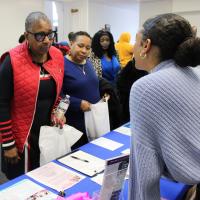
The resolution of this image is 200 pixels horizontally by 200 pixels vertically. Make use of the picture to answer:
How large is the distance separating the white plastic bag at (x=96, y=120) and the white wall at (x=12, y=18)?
4767 millimetres

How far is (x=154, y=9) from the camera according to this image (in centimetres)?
795

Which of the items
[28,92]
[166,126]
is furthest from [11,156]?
[166,126]

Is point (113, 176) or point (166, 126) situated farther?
point (113, 176)

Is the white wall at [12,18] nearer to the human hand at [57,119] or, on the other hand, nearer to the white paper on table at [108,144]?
the human hand at [57,119]

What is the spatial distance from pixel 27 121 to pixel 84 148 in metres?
0.39

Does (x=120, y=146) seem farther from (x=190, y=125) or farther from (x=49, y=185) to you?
(x=190, y=125)

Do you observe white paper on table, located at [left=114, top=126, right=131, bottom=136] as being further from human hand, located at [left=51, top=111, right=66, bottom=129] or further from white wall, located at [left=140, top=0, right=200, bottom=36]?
white wall, located at [left=140, top=0, right=200, bottom=36]

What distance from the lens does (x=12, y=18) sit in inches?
242

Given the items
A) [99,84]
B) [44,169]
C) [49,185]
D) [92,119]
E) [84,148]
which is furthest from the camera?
[99,84]

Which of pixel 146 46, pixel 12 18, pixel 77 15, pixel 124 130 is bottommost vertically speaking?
pixel 124 130

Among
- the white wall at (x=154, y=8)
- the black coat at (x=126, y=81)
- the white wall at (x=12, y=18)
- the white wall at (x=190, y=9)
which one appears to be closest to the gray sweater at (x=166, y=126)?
the black coat at (x=126, y=81)

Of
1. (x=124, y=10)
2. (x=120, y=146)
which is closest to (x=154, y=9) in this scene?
(x=124, y=10)

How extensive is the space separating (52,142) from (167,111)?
3.10 feet

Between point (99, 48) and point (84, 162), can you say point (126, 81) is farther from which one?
point (84, 162)
